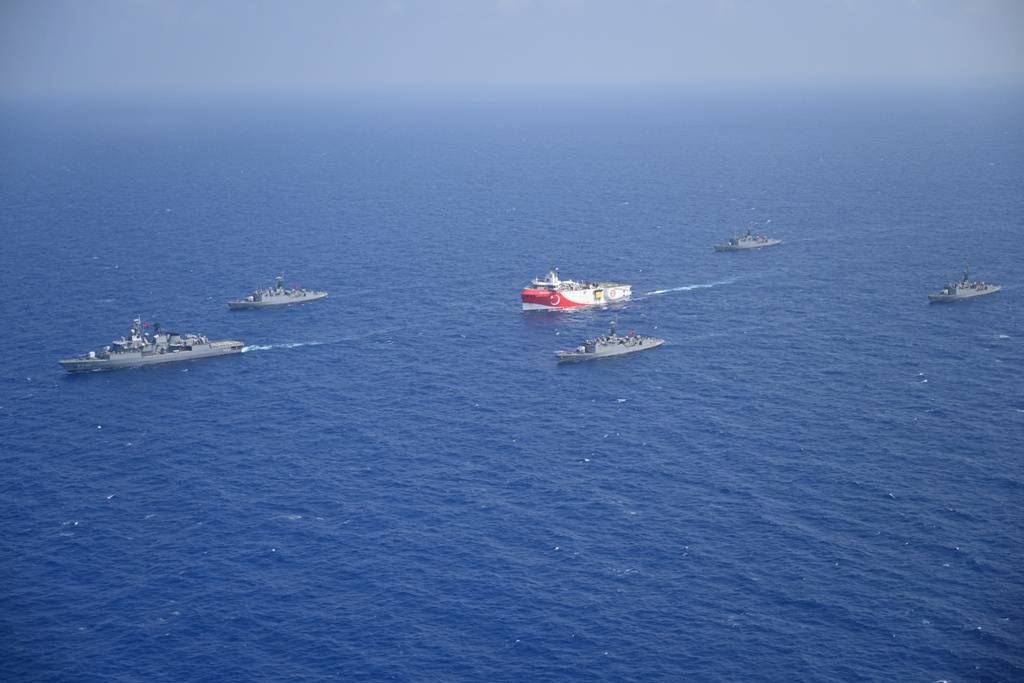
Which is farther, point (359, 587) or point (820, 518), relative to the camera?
point (820, 518)

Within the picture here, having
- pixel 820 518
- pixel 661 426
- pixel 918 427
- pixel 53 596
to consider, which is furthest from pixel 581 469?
pixel 53 596

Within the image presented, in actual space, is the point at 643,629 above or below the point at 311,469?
below

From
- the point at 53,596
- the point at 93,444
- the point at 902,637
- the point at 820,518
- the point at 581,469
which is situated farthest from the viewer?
the point at 93,444

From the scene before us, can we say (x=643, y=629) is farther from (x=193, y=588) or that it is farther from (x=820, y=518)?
(x=193, y=588)

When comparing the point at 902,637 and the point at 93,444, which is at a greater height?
the point at 93,444

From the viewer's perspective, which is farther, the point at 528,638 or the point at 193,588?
the point at 193,588

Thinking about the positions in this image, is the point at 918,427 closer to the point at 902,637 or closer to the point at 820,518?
the point at 820,518

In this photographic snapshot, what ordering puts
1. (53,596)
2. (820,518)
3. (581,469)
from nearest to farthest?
(53,596) < (820,518) < (581,469)

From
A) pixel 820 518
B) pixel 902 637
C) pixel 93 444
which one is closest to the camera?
pixel 902 637

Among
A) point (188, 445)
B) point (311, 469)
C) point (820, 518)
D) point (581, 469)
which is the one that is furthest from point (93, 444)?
point (820, 518)
